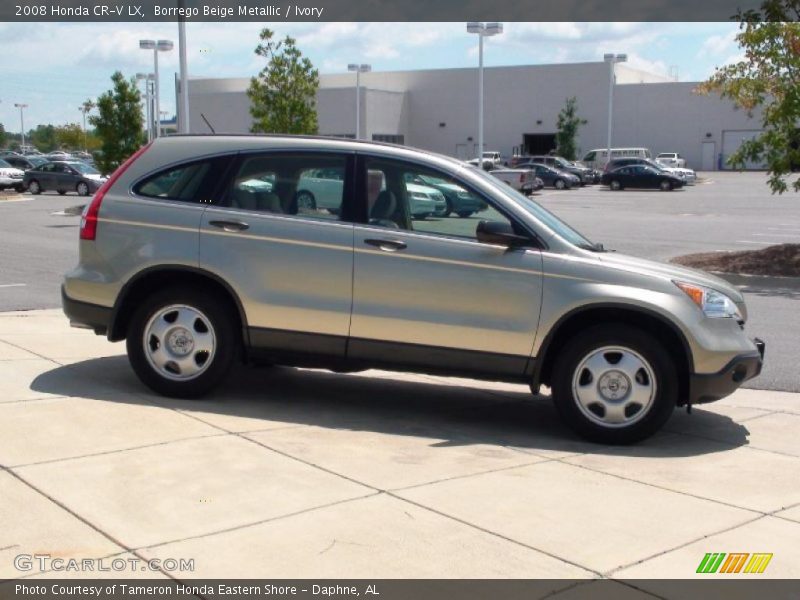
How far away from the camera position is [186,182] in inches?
287

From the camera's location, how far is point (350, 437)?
6.46 metres

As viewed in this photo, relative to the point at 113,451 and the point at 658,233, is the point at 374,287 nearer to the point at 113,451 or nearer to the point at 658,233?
the point at 113,451

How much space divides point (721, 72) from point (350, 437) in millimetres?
13747

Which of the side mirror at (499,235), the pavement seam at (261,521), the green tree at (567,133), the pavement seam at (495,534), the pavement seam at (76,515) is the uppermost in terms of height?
the green tree at (567,133)

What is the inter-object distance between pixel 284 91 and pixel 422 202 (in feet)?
75.3

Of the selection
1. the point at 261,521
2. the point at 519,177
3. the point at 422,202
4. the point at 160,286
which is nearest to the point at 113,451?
the point at 261,521

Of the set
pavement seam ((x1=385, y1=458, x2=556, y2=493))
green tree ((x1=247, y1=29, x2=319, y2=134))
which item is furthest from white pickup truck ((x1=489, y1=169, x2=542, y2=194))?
pavement seam ((x1=385, y1=458, x2=556, y2=493))

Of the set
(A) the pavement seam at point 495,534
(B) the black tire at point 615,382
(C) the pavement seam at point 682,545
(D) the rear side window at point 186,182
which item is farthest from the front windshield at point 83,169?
(C) the pavement seam at point 682,545

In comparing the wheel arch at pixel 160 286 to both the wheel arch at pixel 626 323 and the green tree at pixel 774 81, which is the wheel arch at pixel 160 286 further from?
the green tree at pixel 774 81

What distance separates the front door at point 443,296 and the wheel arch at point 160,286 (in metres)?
0.86

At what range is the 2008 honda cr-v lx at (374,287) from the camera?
21.5 ft

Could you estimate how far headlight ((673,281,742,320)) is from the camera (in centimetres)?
657
